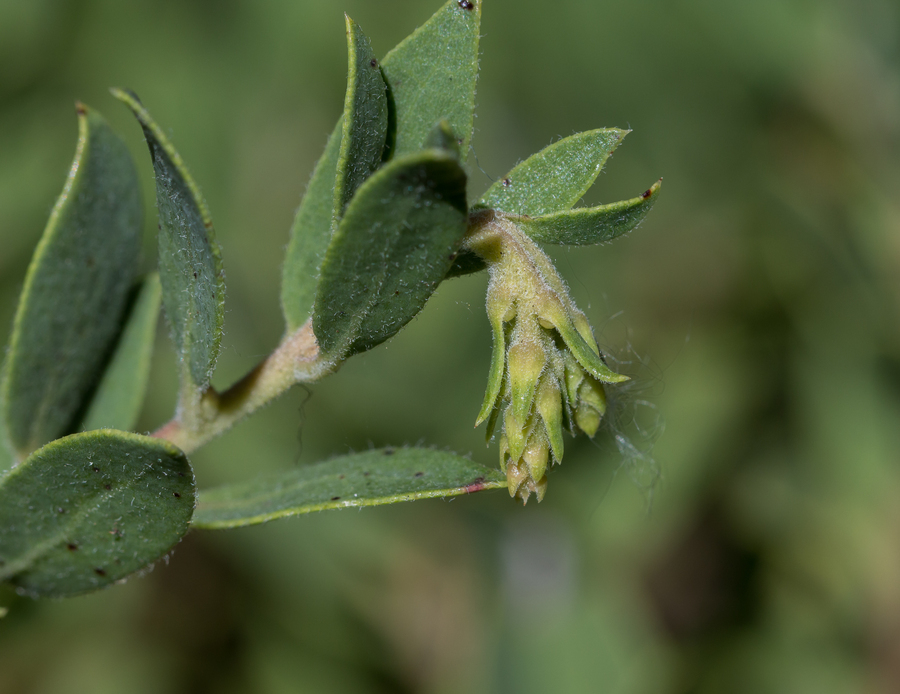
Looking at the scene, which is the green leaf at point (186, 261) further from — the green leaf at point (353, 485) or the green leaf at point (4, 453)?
the green leaf at point (4, 453)

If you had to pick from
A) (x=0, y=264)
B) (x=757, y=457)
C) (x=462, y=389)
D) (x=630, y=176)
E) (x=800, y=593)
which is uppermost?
(x=0, y=264)

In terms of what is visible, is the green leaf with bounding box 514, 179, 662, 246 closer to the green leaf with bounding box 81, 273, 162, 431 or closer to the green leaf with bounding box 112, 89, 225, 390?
the green leaf with bounding box 112, 89, 225, 390

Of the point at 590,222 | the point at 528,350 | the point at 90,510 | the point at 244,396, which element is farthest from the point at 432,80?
the point at 90,510

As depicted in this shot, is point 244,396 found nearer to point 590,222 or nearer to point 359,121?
point 359,121

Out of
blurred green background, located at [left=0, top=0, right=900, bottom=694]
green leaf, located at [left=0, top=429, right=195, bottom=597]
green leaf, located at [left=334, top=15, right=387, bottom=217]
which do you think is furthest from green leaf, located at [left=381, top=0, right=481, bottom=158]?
blurred green background, located at [left=0, top=0, right=900, bottom=694]

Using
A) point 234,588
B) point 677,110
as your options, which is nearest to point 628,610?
point 234,588

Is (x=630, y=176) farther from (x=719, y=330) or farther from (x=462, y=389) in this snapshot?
(x=462, y=389)
